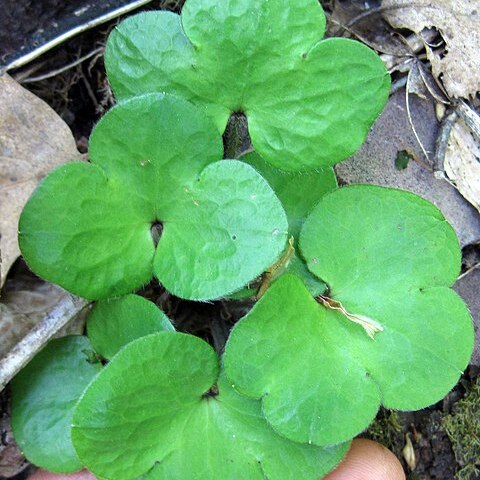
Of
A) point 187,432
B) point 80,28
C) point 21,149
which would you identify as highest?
point 80,28

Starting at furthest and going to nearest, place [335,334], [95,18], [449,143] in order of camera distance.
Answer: [449,143] < [95,18] < [335,334]

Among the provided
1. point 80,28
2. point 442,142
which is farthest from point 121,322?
point 442,142

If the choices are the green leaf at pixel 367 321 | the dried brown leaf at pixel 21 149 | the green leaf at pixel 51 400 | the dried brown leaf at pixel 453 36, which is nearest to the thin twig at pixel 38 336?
the green leaf at pixel 51 400

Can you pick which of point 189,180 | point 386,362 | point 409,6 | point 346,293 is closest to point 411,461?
point 386,362

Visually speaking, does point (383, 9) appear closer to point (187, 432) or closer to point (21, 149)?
point (21, 149)

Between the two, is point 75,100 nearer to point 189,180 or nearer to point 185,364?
point 189,180

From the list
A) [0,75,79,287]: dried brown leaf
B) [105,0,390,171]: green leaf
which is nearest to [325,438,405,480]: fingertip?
[105,0,390,171]: green leaf
